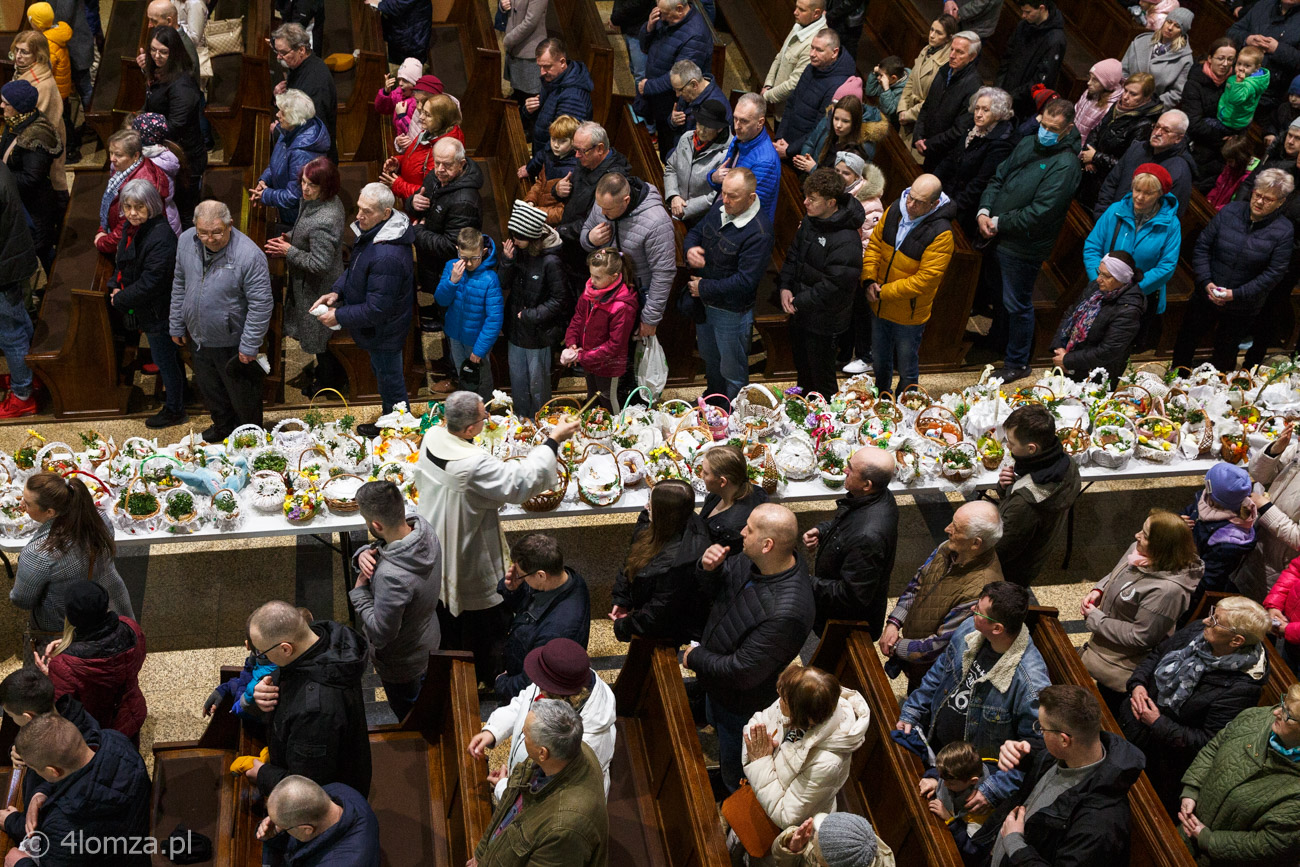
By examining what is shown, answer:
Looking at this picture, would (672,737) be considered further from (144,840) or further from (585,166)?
(585,166)

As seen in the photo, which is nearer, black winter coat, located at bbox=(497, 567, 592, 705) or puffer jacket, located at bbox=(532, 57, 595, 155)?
black winter coat, located at bbox=(497, 567, 592, 705)

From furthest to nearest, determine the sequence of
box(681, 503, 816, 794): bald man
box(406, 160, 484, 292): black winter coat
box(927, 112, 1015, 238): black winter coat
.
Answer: box(927, 112, 1015, 238): black winter coat, box(406, 160, 484, 292): black winter coat, box(681, 503, 816, 794): bald man

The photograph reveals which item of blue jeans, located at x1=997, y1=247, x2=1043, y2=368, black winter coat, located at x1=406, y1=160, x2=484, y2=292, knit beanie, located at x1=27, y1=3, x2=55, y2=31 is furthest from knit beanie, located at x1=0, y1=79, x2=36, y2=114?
blue jeans, located at x1=997, y1=247, x2=1043, y2=368

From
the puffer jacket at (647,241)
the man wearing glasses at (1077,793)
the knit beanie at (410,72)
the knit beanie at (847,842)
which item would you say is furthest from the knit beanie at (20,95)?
the man wearing glasses at (1077,793)

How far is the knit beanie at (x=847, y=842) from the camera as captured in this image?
138 inches

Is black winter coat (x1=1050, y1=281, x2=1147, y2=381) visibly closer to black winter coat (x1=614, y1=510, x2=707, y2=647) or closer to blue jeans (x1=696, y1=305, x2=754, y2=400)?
blue jeans (x1=696, y1=305, x2=754, y2=400)

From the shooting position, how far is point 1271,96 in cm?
836

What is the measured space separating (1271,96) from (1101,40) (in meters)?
1.50

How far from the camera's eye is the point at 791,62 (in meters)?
8.16

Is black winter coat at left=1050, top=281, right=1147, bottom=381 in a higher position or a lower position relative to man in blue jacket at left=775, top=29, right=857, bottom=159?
lower

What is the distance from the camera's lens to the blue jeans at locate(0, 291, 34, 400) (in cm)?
693

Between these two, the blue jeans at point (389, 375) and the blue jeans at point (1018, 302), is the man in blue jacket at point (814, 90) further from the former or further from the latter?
the blue jeans at point (389, 375)

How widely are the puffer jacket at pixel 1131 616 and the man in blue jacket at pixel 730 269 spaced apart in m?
2.39

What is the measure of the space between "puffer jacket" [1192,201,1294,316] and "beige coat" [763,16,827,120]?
2625mm
